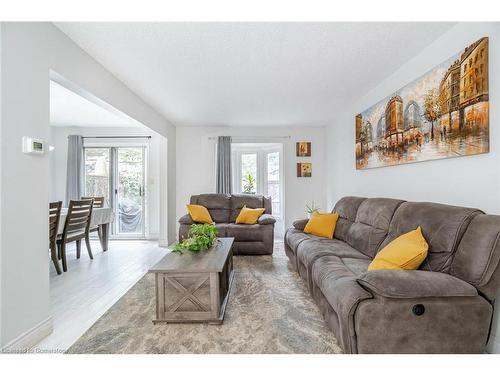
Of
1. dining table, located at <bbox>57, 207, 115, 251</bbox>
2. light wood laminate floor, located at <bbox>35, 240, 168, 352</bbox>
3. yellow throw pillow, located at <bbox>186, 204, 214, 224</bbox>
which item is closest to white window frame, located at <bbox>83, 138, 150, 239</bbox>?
light wood laminate floor, located at <bbox>35, 240, 168, 352</bbox>

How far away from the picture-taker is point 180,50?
2.60m

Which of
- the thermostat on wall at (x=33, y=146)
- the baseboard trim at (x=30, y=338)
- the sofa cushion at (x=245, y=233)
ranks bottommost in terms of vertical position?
the baseboard trim at (x=30, y=338)

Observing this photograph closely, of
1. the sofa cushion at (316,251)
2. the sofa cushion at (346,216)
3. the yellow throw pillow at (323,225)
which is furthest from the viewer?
the yellow throw pillow at (323,225)

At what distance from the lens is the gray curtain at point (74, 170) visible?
5.75m

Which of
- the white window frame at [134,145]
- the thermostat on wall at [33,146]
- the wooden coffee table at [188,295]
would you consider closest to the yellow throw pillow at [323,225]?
the wooden coffee table at [188,295]

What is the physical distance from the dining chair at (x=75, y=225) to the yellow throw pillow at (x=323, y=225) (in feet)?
10.4

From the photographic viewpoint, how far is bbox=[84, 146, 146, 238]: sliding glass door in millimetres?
6023

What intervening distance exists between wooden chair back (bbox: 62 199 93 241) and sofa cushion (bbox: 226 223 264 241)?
211 cm

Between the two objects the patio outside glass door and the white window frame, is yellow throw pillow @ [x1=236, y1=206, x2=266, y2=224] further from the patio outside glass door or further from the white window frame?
the patio outside glass door

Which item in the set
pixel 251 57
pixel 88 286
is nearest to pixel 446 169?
pixel 251 57

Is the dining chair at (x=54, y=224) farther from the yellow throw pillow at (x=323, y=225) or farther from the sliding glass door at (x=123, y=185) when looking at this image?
the yellow throw pillow at (x=323, y=225)
